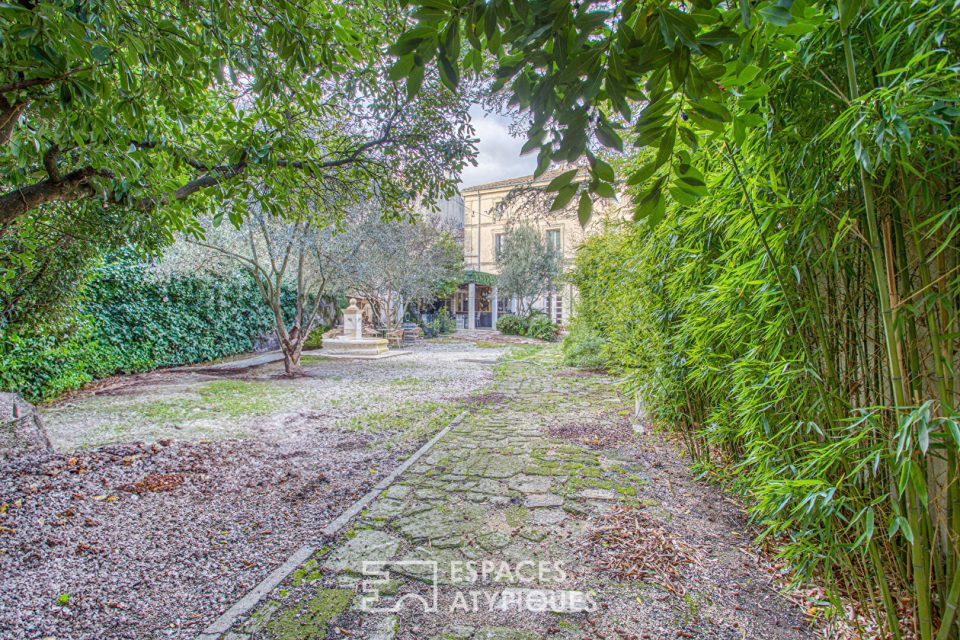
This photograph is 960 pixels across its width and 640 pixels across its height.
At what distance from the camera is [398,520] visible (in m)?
2.47

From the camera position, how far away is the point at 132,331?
723 cm

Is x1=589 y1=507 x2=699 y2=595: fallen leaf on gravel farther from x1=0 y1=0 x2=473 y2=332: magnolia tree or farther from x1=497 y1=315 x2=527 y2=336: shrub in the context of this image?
x1=497 y1=315 x2=527 y2=336: shrub

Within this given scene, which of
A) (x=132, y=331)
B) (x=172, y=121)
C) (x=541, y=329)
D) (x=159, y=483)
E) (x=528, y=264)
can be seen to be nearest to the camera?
(x=172, y=121)

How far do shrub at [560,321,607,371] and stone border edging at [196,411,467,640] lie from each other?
5.70 meters

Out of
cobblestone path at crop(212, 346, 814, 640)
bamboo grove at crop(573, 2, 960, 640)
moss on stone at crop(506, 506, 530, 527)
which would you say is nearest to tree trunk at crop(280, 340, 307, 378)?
cobblestone path at crop(212, 346, 814, 640)

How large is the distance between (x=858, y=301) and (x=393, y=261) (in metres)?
12.1

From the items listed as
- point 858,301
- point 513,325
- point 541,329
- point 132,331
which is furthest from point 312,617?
point 513,325

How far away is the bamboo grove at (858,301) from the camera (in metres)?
1.07

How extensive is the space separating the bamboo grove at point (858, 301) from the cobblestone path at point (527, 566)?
1.24ft

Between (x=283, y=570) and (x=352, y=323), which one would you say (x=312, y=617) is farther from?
(x=352, y=323)

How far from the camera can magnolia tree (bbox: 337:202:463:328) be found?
978 cm

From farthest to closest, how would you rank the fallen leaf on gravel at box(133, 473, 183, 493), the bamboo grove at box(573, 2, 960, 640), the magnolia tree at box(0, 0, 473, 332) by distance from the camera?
the fallen leaf on gravel at box(133, 473, 183, 493)
the magnolia tree at box(0, 0, 473, 332)
the bamboo grove at box(573, 2, 960, 640)

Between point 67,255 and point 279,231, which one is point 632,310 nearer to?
point 67,255

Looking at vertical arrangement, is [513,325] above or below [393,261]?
below
